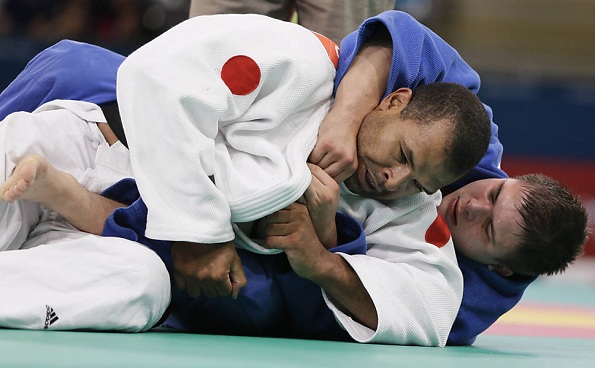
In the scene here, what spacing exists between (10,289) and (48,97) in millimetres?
880

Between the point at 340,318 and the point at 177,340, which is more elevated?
the point at 177,340

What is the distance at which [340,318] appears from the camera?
2.62 m

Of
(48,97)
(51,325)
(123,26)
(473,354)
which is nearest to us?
(51,325)

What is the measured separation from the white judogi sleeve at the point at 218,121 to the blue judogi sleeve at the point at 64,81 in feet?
A: 1.66

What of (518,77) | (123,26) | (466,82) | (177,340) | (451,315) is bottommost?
(518,77)

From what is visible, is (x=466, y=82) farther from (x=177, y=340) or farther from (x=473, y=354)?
(x=177, y=340)

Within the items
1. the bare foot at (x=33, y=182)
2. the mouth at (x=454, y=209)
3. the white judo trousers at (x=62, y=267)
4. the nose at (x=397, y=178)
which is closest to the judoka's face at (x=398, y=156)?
the nose at (x=397, y=178)

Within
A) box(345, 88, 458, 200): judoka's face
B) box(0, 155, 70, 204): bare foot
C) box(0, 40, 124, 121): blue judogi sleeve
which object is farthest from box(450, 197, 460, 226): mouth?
box(0, 155, 70, 204): bare foot

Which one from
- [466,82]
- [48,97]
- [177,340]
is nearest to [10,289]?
[177,340]

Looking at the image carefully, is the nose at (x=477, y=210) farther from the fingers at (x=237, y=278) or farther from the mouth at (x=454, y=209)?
the fingers at (x=237, y=278)

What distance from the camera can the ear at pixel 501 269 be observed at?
3.00 meters

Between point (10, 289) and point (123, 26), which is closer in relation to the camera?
point (10, 289)

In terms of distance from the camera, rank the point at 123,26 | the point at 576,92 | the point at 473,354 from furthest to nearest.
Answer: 1. the point at 576,92
2. the point at 123,26
3. the point at 473,354

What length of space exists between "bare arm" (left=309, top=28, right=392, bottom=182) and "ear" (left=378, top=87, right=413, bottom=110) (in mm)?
37
